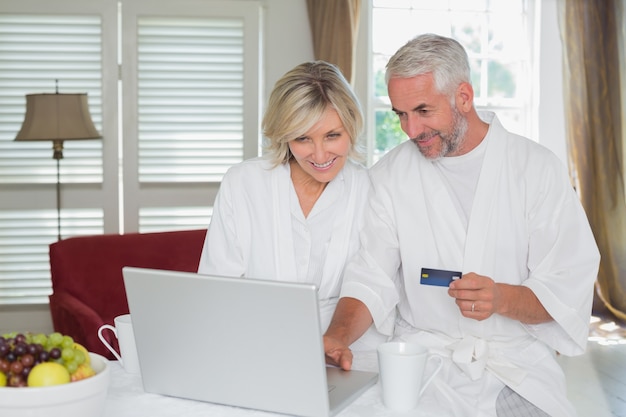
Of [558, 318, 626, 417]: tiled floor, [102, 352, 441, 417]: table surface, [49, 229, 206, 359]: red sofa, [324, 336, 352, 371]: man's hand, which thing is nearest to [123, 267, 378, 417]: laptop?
[102, 352, 441, 417]: table surface

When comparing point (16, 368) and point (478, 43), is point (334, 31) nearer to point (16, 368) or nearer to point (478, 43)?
point (478, 43)

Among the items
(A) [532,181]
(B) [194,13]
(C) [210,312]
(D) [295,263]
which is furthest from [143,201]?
(C) [210,312]

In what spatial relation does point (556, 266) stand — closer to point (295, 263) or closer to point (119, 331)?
point (295, 263)

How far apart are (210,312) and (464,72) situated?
1106 mm

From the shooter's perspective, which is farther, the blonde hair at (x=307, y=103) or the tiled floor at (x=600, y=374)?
the tiled floor at (x=600, y=374)

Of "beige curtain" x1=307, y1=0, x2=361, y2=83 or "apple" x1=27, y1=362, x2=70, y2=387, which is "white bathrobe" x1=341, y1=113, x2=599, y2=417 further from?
"beige curtain" x1=307, y1=0, x2=361, y2=83

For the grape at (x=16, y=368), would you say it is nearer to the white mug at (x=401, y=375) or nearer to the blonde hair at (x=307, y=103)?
the white mug at (x=401, y=375)

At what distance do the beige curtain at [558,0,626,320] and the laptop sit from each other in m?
4.34

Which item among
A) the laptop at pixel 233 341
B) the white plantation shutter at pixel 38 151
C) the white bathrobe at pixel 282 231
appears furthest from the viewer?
the white plantation shutter at pixel 38 151

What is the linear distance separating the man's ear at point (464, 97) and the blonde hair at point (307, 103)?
0.91 feet

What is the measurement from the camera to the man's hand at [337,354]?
1653 mm

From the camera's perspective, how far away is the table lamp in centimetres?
412

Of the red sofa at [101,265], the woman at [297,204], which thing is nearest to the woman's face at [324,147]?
the woman at [297,204]

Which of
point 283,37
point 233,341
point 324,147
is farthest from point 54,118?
point 233,341
